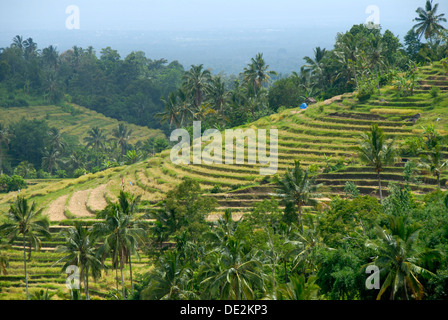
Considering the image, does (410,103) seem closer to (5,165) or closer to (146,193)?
(146,193)

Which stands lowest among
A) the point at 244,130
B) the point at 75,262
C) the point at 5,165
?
the point at 5,165

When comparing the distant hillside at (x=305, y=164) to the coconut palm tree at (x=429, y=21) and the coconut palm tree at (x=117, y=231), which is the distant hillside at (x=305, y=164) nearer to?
the coconut palm tree at (x=429, y=21)

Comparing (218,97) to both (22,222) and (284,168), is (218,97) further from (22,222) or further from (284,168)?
(22,222)

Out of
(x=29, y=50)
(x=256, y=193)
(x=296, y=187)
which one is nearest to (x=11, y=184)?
(x=256, y=193)

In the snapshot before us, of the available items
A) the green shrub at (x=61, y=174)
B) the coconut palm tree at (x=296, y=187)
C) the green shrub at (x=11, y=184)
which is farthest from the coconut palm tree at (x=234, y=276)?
the green shrub at (x=61, y=174)

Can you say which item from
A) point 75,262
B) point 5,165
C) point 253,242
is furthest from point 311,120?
point 5,165

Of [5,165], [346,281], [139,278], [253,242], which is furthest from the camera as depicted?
[5,165]
